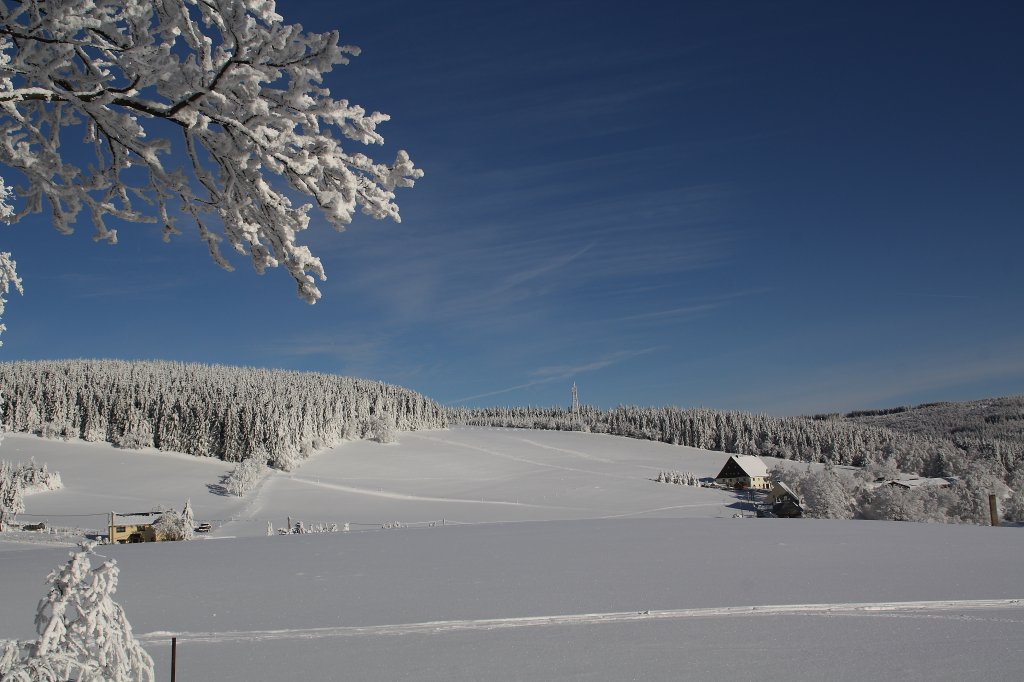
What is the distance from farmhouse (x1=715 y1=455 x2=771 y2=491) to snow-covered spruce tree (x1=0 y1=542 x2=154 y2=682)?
248ft

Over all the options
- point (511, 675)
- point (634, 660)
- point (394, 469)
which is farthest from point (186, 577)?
point (394, 469)

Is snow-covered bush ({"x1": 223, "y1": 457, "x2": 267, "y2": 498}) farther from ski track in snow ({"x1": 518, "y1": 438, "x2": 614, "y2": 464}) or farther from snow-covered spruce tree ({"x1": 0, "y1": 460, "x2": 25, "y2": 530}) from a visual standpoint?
ski track in snow ({"x1": 518, "y1": 438, "x2": 614, "y2": 464})

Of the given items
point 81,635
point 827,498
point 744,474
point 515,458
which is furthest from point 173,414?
point 81,635

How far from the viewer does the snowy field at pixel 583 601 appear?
4230 mm

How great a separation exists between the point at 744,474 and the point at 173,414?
63939 millimetres

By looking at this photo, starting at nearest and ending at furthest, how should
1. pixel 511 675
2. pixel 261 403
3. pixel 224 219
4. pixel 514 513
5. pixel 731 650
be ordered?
pixel 511 675 → pixel 731 650 → pixel 224 219 → pixel 514 513 → pixel 261 403

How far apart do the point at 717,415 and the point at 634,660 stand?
458 ft

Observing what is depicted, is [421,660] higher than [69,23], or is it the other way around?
[69,23]

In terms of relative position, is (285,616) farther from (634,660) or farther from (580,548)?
(580,548)

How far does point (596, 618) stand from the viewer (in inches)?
203

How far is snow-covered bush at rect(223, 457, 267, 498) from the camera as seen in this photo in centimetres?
5934

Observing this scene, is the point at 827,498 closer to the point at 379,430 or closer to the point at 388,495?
the point at 388,495

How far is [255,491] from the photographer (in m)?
61.0

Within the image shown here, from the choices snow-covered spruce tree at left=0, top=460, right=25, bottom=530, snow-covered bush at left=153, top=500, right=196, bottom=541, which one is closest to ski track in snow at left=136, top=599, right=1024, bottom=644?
snow-covered bush at left=153, top=500, right=196, bottom=541
